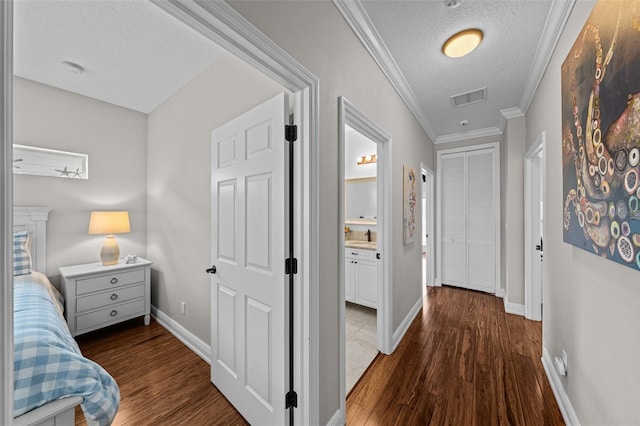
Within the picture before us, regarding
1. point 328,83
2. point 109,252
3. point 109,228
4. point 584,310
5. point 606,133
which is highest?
point 328,83

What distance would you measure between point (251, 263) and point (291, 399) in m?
0.77

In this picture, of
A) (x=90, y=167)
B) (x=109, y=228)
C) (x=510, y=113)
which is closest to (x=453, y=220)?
(x=510, y=113)

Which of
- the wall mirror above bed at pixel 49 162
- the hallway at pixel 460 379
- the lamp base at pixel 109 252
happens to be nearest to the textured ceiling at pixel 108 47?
the wall mirror above bed at pixel 49 162

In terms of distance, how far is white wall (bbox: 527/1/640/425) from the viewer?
1.00m

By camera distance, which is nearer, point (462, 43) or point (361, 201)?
point (462, 43)

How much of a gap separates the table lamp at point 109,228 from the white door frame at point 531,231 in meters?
4.74

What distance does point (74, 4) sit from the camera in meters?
1.66

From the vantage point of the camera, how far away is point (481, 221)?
398cm

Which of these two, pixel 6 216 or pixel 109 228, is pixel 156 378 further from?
pixel 6 216

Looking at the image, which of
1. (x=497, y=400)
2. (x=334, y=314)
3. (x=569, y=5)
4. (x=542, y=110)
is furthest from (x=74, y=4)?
(x=497, y=400)

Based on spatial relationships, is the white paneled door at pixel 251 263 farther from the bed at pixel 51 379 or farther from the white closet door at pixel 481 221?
the white closet door at pixel 481 221

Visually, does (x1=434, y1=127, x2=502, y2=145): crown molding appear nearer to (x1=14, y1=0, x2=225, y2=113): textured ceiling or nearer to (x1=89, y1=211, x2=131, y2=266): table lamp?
(x1=14, y1=0, x2=225, y2=113): textured ceiling

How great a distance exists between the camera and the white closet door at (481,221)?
12.8 ft

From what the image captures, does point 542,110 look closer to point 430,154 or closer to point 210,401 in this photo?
point 430,154
